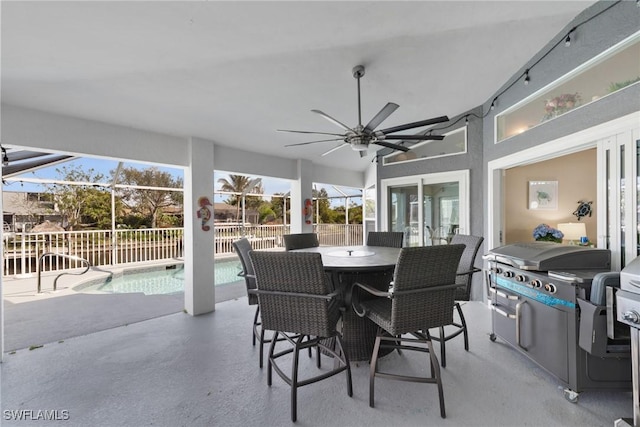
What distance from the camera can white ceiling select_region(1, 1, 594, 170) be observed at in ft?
6.02

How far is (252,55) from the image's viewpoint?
2311mm

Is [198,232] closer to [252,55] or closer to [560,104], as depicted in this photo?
[252,55]

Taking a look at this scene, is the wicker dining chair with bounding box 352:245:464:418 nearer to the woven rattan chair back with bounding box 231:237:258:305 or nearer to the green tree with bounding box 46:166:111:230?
the woven rattan chair back with bounding box 231:237:258:305

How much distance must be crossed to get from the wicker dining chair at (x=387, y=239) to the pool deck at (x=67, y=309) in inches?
98.4

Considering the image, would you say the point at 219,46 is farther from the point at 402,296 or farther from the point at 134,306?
the point at 134,306

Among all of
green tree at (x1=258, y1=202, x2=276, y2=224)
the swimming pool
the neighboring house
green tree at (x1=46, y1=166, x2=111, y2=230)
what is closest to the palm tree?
green tree at (x1=258, y1=202, x2=276, y2=224)

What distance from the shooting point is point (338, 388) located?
7.02 ft

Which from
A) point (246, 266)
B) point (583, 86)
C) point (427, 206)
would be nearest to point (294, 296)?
point (246, 266)

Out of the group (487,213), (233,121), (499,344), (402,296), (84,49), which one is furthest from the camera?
(487,213)

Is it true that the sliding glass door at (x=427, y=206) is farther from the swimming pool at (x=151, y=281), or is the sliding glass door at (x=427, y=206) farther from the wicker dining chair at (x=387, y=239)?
the swimming pool at (x=151, y=281)

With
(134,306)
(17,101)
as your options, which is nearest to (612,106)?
(17,101)

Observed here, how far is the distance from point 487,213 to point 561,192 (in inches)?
60.3

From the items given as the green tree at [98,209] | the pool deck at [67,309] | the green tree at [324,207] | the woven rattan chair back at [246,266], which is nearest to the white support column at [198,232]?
the pool deck at [67,309]

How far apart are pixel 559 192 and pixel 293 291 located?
15.4 ft
